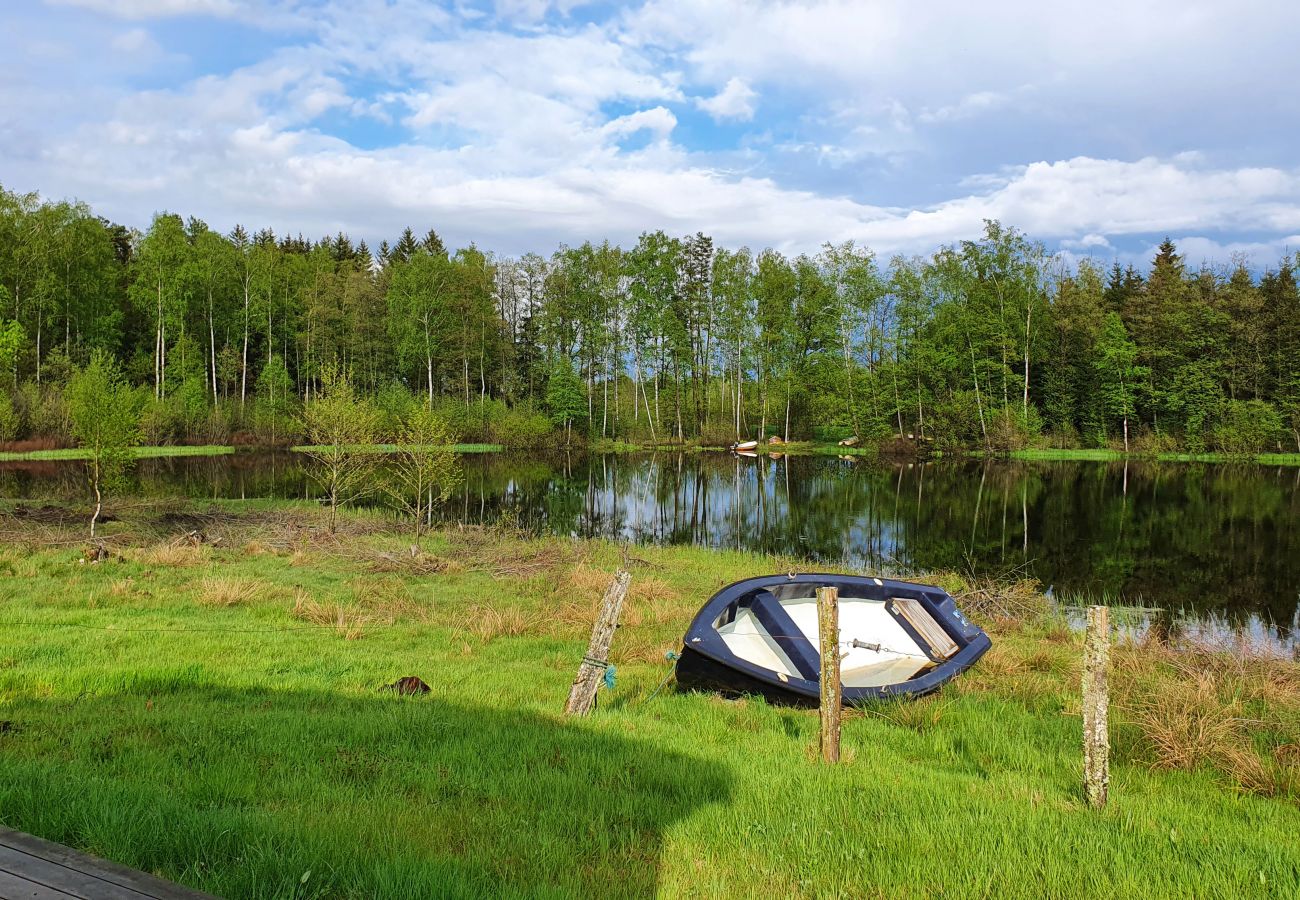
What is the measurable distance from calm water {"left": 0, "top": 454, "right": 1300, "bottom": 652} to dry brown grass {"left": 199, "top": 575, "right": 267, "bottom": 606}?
11886 mm

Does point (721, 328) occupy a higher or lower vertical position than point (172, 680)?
higher

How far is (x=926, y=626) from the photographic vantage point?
10.1m

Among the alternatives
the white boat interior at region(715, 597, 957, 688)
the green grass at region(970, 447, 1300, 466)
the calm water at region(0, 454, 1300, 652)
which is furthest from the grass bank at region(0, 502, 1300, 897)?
the green grass at region(970, 447, 1300, 466)

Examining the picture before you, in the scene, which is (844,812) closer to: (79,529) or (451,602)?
(451,602)

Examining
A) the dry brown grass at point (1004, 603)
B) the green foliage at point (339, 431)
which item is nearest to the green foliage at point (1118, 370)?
the dry brown grass at point (1004, 603)

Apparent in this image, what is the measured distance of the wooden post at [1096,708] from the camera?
15.9 feet

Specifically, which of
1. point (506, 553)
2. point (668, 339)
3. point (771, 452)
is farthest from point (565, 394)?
point (506, 553)

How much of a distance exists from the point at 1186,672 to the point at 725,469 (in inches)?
1491

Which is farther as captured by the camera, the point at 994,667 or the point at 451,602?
the point at 451,602

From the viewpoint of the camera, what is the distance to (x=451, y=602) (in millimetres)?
13594

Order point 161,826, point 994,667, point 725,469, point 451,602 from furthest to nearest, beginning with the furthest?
point 725,469
point 451,602
point 994,667
point 161,826

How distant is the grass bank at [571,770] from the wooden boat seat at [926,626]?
0.47 m

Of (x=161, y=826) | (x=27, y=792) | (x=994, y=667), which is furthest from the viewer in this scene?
(x=994, y=667)

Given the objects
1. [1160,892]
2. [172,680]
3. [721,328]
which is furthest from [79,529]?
[721,328]
